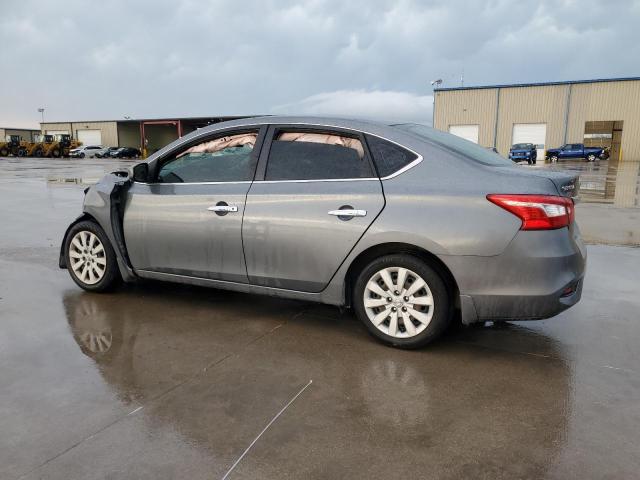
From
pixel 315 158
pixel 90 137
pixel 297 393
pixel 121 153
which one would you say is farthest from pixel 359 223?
pixel 90 137

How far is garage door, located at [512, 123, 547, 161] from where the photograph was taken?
44.1 meters

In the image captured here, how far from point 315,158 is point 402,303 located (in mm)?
1243

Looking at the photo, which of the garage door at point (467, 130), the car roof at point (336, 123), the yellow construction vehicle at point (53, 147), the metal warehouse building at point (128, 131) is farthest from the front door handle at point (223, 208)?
the metal warehouse building at point (128, 131)

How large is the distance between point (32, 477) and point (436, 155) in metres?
2.91

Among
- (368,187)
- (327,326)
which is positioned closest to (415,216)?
(368,187)

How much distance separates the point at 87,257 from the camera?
491 cm

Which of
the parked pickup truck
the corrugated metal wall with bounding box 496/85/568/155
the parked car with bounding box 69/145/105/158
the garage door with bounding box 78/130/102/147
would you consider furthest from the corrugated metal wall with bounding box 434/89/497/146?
the garage door with bounding box 78/130/102/147

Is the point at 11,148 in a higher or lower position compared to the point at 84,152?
higher

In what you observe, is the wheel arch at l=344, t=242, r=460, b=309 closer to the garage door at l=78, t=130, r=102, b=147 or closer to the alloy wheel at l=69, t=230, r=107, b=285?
the alloy wheel at l=69, t=230, r=107, b=285

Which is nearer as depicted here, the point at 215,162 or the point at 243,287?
the point at 243,287

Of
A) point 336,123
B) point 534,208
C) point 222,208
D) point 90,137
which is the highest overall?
point 90,137

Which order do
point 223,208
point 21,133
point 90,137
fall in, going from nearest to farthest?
1. point 223,208
2. point 90,137
3. point 21,133

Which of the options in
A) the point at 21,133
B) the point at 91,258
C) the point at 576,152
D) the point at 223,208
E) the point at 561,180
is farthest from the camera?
the point at 21,133

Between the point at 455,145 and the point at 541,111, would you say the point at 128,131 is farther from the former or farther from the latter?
the point at 455,145
